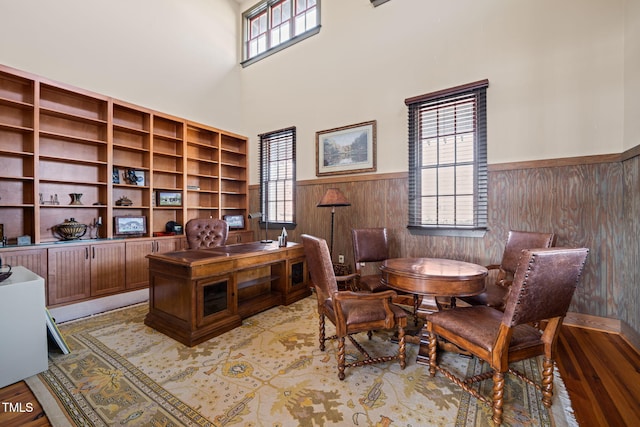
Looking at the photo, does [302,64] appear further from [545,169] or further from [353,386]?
[353,386]

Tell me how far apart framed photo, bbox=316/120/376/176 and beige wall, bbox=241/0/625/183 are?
0.12 meters

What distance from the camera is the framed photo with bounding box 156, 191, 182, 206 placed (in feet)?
14.4

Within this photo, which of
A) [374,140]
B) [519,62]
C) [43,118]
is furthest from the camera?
[374,140]

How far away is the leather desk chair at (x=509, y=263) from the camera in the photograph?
2.40m

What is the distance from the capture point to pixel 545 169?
2906 millimetres

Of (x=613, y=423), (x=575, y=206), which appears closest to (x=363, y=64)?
(x=575, y=206)

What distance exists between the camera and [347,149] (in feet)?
14.0

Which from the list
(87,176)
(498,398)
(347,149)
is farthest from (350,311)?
(87,176)

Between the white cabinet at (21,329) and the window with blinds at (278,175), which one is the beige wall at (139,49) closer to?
the window with blinds at (278,175)

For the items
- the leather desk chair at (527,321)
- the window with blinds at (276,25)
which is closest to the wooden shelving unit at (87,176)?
the window with blinds at (276,25)

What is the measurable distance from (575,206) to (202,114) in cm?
560

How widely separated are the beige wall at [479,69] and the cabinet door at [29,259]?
351 cm

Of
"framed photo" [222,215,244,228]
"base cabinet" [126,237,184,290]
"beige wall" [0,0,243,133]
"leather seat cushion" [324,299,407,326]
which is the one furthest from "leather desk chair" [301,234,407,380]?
"beige wall" [0,0,243,133]

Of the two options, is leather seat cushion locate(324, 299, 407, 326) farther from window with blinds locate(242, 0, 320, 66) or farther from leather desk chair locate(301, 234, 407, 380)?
window with blinds locate(242, 0, 320, 66)
